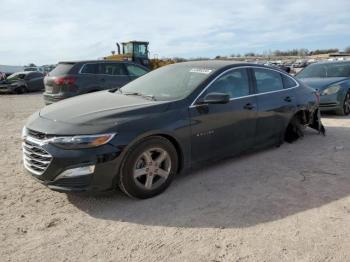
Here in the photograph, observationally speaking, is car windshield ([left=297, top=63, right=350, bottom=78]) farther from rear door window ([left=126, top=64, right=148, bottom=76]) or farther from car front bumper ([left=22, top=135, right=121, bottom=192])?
car front bumper ([left=22, top=135, right=121, bottom=192])

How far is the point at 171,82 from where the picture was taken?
5.21 meters

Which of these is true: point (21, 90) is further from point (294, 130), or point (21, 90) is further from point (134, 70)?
point (294, 130)

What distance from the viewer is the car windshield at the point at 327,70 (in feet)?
34.2

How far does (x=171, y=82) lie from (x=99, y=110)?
1.32 metres

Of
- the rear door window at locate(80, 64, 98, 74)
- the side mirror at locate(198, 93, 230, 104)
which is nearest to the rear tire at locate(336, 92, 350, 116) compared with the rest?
the side mirror at locate(198, 93, 230, 104)

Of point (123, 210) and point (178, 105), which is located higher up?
point (178, 105)

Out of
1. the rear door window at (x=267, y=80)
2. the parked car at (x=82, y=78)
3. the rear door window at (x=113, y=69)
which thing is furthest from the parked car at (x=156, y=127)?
the rear door window at (x=113, y=69)

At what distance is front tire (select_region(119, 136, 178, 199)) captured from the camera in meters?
4.04

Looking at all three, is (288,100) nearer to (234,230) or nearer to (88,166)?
(234,230)

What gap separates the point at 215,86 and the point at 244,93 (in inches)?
26.9

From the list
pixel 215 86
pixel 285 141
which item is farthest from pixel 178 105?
pixel 285 141

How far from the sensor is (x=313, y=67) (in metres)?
11.2

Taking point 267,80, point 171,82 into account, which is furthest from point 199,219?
point 267,80

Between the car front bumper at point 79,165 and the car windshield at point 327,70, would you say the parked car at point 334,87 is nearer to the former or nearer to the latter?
the car windshield at point 327,70
